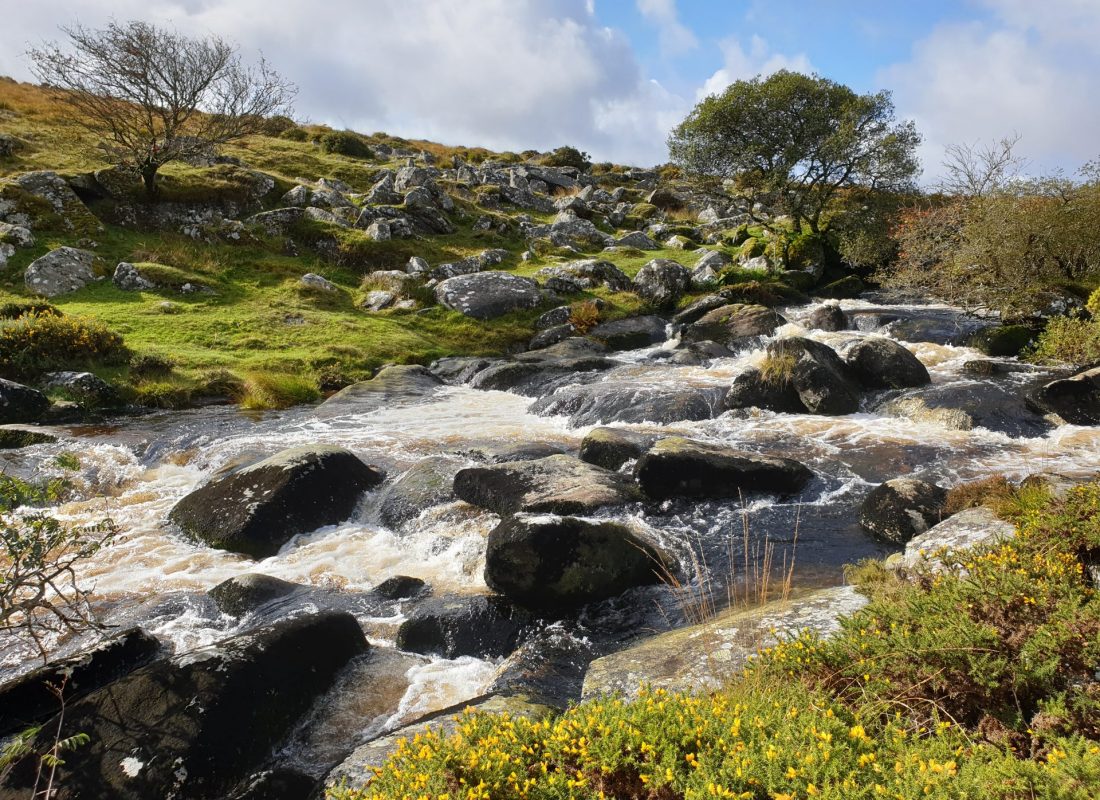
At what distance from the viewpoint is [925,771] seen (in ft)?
11.1

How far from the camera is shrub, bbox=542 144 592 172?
65625mm

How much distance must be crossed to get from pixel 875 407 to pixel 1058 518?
10443 millimetres

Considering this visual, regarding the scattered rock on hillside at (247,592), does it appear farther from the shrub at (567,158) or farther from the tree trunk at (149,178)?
the shrub at (567,158)

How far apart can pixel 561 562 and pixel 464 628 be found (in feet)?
5.15

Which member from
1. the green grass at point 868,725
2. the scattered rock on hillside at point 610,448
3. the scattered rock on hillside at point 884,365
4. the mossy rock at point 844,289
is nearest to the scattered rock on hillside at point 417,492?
the scattered rock on hillside at point 610,448

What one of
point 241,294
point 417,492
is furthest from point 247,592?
point 241,294

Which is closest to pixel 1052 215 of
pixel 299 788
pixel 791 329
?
pixel 791 329

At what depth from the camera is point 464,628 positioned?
8.03 m

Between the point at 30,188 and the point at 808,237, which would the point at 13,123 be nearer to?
the point at 30,188

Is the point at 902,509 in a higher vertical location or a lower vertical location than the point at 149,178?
lower

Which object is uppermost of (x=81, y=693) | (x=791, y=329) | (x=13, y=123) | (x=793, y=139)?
(x=13, y=123)

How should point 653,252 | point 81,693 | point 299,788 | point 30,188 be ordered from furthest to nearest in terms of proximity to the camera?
point 653,252
point 30,188
point 81,693
point 299,788

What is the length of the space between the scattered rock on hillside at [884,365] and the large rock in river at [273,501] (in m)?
14.2

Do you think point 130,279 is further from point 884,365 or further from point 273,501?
point 884,365
